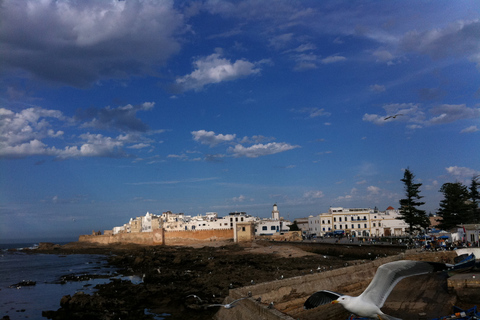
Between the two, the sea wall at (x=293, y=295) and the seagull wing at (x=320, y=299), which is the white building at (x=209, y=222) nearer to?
the sea wall at (x=293, y=295)

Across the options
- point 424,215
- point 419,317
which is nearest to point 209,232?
point 424,215

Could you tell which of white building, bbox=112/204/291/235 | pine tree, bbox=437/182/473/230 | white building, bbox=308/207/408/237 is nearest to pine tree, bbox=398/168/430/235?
pine tree, bbox=437/182/473/230

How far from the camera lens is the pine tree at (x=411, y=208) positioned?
4306cm

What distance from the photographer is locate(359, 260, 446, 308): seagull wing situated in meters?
9.09

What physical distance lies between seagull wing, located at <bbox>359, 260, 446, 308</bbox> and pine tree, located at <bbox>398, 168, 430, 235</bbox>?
3768 cm

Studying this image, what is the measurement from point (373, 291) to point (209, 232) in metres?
69.8

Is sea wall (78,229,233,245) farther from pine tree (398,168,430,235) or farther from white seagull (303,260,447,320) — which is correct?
white seagull (303,260,447,320)

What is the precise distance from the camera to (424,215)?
Answer: 43.5 m

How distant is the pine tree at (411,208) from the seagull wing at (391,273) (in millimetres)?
37685

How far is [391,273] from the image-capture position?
30.2 ft

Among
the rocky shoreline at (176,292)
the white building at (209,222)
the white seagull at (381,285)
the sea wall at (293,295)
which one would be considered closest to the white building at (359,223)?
the white building at (209,222)

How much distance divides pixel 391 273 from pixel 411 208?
127ft

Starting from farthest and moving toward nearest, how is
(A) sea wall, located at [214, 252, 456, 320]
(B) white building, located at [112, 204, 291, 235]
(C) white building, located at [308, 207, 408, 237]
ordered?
1. (B) white building, located at [112, 204, 291, 235]
2. (C) white building, located at [308, 207, 408, 237]
3. (A) sea wall, located at [214, 252, 456, 320]

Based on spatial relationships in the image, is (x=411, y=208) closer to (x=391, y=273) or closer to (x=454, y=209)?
(x=454, y=209)
